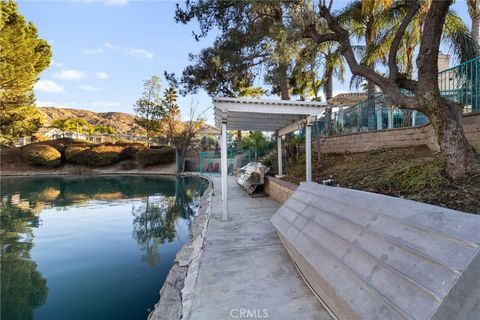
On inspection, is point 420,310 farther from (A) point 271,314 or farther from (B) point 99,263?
(B) point 99,263

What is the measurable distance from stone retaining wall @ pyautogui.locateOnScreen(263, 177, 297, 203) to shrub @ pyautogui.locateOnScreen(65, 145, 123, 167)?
21839 millimetres

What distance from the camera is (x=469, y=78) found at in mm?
5832

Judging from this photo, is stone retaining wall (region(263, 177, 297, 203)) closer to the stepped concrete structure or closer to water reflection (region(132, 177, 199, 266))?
water reflection (region(132, 177, 199, 266))

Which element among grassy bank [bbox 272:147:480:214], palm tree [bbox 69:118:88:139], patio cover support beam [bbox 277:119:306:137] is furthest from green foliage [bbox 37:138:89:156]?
grassy bank [bbox 272:147:480:214]

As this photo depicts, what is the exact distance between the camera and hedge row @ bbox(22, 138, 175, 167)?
26.1 meters

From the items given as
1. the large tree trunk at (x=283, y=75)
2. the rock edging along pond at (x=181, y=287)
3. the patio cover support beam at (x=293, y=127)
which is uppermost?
the large tree trunk at (x=283, y=75)

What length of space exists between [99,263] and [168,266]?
1.34m

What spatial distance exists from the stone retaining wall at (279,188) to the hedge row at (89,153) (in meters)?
18.0

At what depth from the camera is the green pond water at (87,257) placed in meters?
3.80

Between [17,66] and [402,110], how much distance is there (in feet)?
84.5

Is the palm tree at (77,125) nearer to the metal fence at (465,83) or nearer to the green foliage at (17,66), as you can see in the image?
the green foliage at (17,66)

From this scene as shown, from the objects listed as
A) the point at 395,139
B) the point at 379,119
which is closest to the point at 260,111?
the point at 395,139

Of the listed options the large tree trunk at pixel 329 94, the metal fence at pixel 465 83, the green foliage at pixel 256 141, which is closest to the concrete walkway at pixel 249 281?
the metal fence at pixel 465 83

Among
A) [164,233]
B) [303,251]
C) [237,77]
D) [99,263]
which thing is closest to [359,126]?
[237,77]
